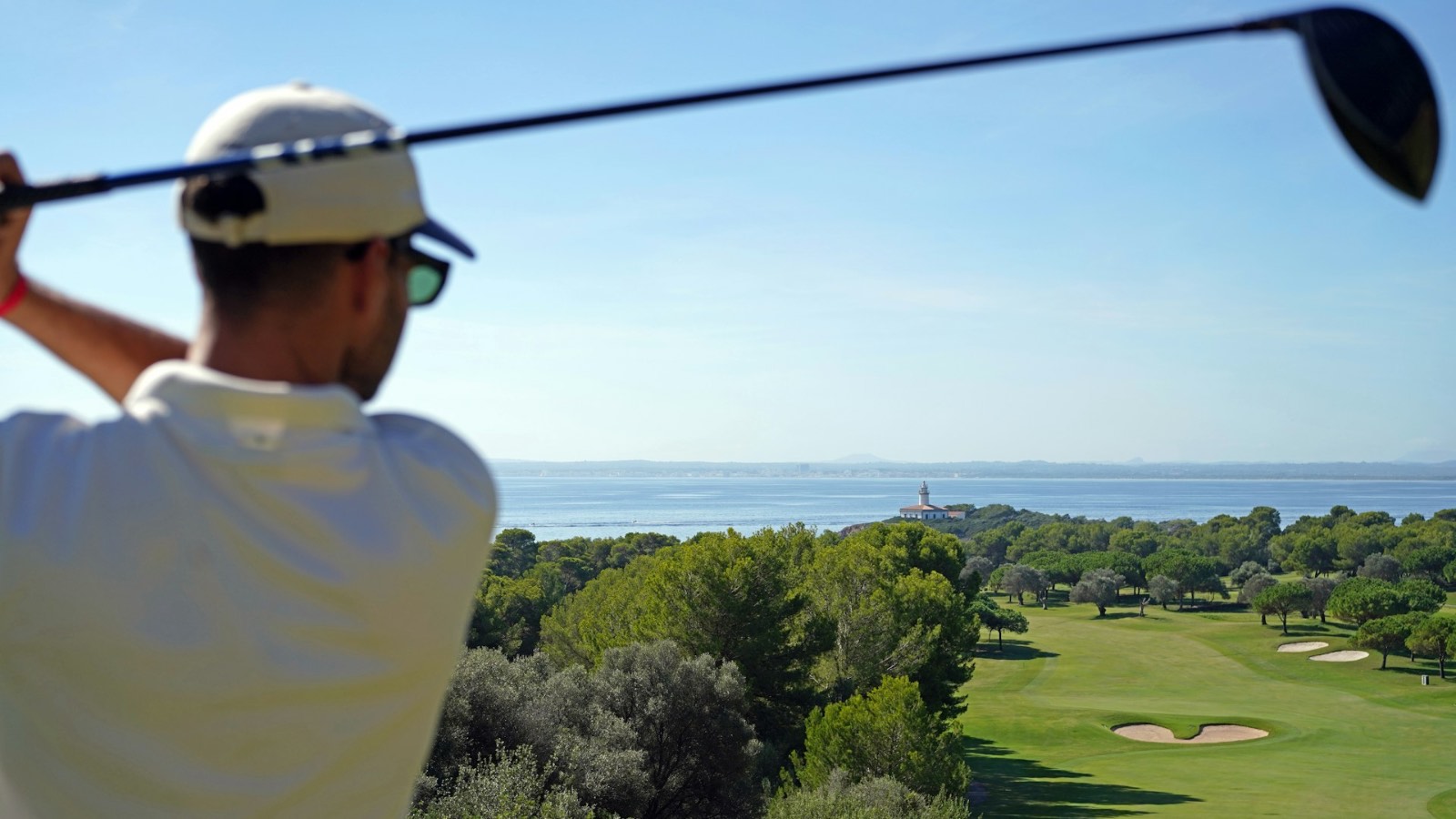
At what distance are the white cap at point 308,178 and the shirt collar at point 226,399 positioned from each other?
175mm

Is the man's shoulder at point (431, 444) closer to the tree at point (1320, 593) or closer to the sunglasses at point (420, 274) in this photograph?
the sunglasses at point (420, 274)

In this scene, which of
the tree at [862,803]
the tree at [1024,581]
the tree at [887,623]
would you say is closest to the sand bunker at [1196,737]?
the tree at [887,623]

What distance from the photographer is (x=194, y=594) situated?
1116 mm

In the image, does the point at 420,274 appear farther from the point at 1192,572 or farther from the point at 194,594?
the point at 1192,572

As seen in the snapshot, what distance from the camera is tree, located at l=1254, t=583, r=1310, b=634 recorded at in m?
68.7

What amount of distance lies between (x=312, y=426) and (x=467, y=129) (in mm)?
405

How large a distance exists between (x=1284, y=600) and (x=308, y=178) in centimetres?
7736

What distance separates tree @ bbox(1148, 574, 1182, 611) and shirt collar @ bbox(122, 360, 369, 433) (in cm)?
8874

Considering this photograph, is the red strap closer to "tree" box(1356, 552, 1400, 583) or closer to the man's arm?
the man's arm

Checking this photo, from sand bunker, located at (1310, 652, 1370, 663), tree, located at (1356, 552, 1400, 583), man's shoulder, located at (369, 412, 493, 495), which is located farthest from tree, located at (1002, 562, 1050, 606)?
man's shoulder, located at (369, 412, 493, 495)

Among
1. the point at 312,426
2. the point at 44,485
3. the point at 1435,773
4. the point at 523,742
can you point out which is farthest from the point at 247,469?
the point at 1435,773

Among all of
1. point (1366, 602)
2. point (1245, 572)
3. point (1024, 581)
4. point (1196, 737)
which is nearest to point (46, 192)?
point (1196, 737)

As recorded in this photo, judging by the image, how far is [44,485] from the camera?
1.08 metres

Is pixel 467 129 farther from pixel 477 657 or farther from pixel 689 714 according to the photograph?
pixel 689 714
